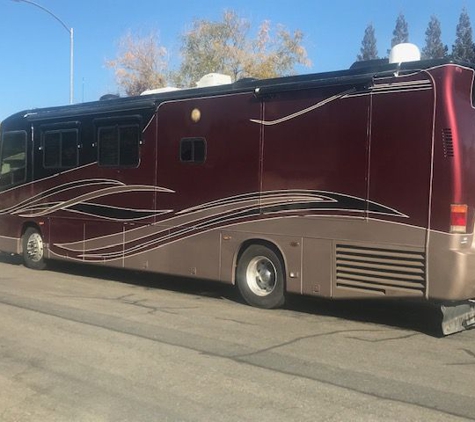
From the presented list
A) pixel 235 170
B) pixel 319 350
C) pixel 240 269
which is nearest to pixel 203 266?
pixel 240 269

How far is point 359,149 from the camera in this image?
7547 mm

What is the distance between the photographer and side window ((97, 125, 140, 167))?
33.7ft

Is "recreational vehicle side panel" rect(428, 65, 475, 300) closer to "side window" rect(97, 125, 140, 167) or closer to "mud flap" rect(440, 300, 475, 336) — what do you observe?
"mud flap" rect(440, 300, 475, 336)

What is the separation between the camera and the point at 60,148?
1168cm

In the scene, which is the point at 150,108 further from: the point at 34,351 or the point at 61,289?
the point at 34,351

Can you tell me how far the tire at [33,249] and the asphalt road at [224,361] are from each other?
3.06 meters

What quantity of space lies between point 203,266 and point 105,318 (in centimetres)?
200

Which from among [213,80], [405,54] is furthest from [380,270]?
[213,80]

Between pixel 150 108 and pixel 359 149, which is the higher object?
pixel 150 108

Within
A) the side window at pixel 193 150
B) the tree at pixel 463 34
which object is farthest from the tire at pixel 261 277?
the tree at pixel 463 34

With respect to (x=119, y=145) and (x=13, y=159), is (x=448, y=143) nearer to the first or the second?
(x=119, y=145)

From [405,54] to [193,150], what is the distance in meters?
3.51

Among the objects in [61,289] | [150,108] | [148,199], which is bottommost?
[61,289]

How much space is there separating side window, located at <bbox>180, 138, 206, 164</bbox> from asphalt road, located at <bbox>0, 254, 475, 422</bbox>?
86.2 inches
